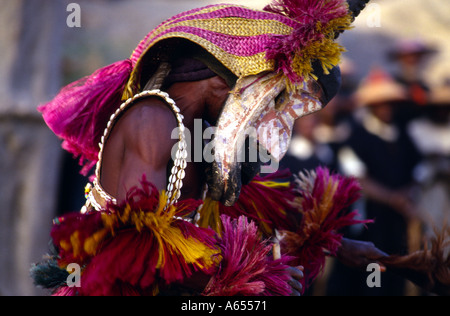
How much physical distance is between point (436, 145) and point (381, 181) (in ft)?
5.97

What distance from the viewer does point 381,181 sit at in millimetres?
6176

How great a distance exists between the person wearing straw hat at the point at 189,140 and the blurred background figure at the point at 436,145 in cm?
474

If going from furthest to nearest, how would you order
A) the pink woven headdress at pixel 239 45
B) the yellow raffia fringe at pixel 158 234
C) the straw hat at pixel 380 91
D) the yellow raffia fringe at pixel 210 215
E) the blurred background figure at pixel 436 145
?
1. the blurred background figure at pixel 436 145
2. the straw hat at pixel 380 91
3. the yellow raffia fringe at pixel 210 215
4. the pink woven headdress at pixel 239 45
5. the yellow raffia fringe at pixel 158 234

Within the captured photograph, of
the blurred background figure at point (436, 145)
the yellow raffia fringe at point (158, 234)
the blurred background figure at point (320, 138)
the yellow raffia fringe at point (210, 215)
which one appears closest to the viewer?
the yellow raffia fringe at point (158, 234)

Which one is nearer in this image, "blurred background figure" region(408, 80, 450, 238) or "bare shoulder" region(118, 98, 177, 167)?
"bare shoulder" region(118, 98, 177, 167)

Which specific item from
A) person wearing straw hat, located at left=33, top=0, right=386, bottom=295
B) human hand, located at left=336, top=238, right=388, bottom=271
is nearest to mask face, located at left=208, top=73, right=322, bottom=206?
person wearing straw hat, located at left=33, top=0, right=386, bottom=295

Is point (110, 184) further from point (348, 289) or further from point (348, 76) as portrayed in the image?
point (348, 76)

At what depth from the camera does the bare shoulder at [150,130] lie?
85.4 inches

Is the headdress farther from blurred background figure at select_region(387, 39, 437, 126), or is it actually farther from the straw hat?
blurred background figure at select_region(387, 39, 437, 126)

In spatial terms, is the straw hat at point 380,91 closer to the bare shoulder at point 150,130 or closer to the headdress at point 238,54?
the headdress at point 238,54

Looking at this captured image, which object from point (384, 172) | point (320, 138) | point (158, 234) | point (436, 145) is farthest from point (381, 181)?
point (158, 234)

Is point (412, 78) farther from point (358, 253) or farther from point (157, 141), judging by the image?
point (157, 141)

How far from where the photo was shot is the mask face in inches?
93.4

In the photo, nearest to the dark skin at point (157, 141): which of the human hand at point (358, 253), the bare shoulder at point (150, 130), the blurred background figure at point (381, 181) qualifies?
the bare shoulder at point (150, 130)
